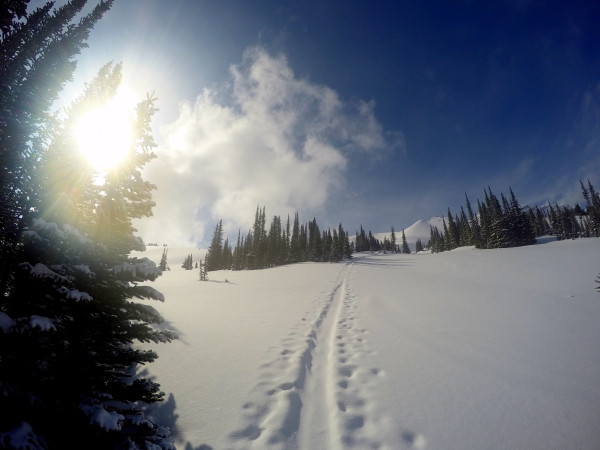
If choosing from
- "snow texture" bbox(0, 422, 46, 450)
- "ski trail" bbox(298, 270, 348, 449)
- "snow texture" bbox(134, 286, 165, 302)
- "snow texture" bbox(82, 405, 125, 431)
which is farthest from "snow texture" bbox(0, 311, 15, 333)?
"ski trail" bbox(298, 270, 348, 449)

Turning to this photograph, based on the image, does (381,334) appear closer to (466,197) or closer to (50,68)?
(50,68)

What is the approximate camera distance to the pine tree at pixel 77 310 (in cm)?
210

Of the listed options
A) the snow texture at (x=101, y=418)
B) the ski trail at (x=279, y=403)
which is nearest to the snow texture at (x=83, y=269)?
the snow texture at (x=101, y=418)

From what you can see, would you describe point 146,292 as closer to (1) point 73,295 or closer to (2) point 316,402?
(1) point 73,295

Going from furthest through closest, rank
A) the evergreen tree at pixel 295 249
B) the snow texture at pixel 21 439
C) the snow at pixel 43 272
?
the evergreen tree at pixel 295 249 → the snow at pixel 43 272 → the snow texture at pixel 21 439

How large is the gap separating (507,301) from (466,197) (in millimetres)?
98596

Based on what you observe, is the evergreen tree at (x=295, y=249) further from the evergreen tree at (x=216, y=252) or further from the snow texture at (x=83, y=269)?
the snow texture at (x=83, y=269)

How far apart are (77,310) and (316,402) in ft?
12.0

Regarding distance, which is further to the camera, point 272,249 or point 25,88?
point 272,249

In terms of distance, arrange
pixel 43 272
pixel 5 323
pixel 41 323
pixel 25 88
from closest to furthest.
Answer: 1. pixel 5 323
2. pixel 41 323
3. pixel 43 272
4. pixel 25 88

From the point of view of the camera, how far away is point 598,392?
381cm

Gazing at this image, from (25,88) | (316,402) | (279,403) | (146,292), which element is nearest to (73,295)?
(146,292)

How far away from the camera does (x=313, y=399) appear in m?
4.11

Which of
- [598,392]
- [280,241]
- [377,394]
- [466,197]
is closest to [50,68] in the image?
[377,394]
